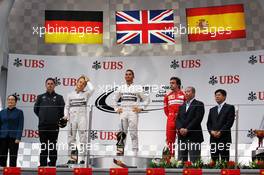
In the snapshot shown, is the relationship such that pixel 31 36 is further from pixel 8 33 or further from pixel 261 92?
pixel 261 92

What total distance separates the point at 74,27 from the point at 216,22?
2056 mm

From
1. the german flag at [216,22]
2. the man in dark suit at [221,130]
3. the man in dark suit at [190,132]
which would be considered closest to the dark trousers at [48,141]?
the man in dark suit at [190,132]

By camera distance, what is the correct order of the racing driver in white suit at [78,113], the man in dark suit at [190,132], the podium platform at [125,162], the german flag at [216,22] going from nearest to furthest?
the podium platform at [125,162]
the man in dark suit at [190,132]
the racing driver in white suit at [78,113]
the german flag at [216,22]

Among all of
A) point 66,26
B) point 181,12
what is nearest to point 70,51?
point 66,26

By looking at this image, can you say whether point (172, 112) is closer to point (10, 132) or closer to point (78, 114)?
point (78, 114)

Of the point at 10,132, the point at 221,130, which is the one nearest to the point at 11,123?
the point at 10,132

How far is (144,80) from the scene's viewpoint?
30.1 feet

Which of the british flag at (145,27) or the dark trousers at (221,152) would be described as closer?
the dark trousers at (221,152)

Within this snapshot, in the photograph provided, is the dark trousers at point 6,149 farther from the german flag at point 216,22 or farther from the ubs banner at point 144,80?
the german flag at point 216,22

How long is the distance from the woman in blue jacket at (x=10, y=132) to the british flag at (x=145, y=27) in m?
2.83

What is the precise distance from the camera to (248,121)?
8781 mm

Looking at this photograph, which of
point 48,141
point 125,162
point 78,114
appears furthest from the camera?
point 78,114

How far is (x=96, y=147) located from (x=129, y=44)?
1589 millimetres

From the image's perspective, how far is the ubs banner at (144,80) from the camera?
891cm
